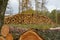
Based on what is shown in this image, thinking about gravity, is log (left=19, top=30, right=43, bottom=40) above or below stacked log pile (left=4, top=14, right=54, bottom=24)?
above

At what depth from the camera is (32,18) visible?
11016 millimetres

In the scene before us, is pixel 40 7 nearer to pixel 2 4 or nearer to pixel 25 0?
pixel 25 0

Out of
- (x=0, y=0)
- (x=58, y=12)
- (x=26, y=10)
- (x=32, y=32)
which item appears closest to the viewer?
(x=32, y=32)

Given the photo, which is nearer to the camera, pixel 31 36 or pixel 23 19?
pixel 31 36

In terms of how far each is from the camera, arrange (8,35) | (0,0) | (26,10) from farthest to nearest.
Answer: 1. (26,10)
2. (0,0)
3. (8,35)

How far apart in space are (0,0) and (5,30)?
0.96 m

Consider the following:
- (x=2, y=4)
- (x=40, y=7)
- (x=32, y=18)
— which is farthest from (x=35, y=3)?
(x=2, y=4)

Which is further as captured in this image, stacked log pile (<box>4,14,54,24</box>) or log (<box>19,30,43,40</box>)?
stacked log pile (<box>4,14,54,24</box>)

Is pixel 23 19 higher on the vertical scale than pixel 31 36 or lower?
lower

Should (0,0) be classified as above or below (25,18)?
above

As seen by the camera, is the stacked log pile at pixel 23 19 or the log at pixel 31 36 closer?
the log at pixel 31 36

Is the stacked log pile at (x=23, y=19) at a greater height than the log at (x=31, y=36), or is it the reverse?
the log at (x=31, y=36)

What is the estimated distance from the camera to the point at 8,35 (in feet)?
15.6

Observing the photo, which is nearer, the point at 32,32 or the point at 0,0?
the point at 32,32
